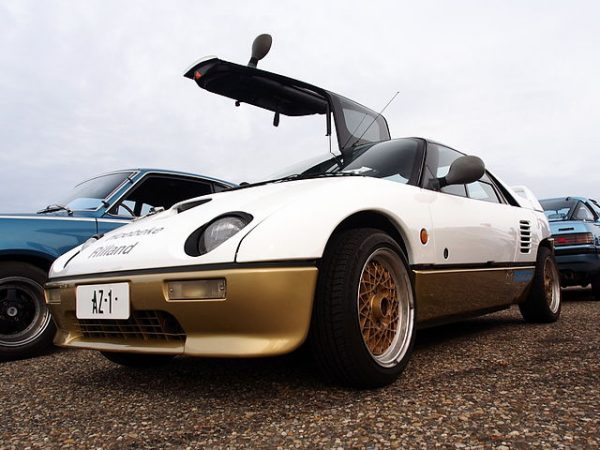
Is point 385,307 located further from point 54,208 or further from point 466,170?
point 54,208

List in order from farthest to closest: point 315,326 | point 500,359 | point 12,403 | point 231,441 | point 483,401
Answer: point 500,359 < point 12,403 < point 315,326 < point 483,401 < point 231,441

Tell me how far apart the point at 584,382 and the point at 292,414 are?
3.75ft

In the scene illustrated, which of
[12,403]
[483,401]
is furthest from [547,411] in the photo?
[12,403]

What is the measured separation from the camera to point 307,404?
185 cm

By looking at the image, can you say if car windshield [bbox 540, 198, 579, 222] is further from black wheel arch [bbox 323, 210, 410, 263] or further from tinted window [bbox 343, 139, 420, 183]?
black wheel arch [bbox 323, 210, 410, 263]

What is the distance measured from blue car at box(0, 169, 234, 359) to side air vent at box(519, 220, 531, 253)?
2.40 meters

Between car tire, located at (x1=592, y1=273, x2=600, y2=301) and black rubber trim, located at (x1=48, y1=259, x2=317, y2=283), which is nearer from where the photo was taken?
black rubber trim, located at (x1=48, y1=259, x2=317, y2=283)

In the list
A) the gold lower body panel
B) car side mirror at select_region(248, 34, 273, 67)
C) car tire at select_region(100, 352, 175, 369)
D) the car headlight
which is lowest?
car tire at select_region(100, 352, 175, 369)

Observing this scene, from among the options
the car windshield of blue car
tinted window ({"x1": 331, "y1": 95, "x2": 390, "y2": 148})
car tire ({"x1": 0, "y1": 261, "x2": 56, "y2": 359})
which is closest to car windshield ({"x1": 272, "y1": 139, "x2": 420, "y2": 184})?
tinted window ({"x1": 331, "y1": 95, "x2": 390, "y2": 148})

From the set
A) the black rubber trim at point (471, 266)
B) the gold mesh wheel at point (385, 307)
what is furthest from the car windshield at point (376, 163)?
the gold mesh wheel at point (385, 307)

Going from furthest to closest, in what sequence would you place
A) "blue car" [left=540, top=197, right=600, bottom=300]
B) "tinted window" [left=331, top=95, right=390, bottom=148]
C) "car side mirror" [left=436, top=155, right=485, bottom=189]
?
1. "blue car" [left=540, top=197, right=600, bottom=300]
2. "tinted window" [left=331, top=95, right=390, bottom=148]
3. "car side mirror" [left=436, top=155, right=485, bottom=189]

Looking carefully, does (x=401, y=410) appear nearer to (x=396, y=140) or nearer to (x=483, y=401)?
(x=483, y=401)

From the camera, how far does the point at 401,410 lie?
5.69ft

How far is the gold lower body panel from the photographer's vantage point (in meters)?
2.46
